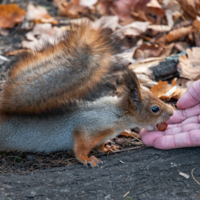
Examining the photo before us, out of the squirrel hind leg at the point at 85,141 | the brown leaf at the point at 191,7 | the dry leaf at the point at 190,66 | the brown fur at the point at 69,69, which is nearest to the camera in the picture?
the brown fur at the point at 69,69

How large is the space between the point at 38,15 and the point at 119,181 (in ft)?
9.16

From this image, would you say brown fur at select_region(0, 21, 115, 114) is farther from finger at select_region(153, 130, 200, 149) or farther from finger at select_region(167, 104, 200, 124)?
finger at select_region(167, 104, 200, 124)

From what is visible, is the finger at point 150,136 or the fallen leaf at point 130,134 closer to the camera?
the finger at point 150,136

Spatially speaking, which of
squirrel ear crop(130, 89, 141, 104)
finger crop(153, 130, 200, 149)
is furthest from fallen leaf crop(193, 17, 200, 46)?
finger crop(153, 130, 200, 149)

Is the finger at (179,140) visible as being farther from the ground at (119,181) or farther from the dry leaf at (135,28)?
the dry leaf at (135,28)

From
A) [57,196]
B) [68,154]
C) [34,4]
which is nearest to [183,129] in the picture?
[68,154]

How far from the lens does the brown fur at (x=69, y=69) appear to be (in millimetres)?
1853

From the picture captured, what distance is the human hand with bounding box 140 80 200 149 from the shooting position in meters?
2.06

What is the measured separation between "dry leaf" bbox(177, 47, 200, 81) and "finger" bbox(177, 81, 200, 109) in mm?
632

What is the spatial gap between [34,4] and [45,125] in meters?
2.58

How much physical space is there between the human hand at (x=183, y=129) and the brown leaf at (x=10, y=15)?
2451 millimetres

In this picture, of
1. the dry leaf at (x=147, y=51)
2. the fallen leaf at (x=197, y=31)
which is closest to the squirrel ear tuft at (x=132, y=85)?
the dry leaf at (x=147, y=51)

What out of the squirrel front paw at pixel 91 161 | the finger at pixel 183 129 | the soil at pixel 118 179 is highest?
the finger at pixel 183 129

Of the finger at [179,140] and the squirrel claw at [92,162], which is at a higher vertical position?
the finger at [179,140]
